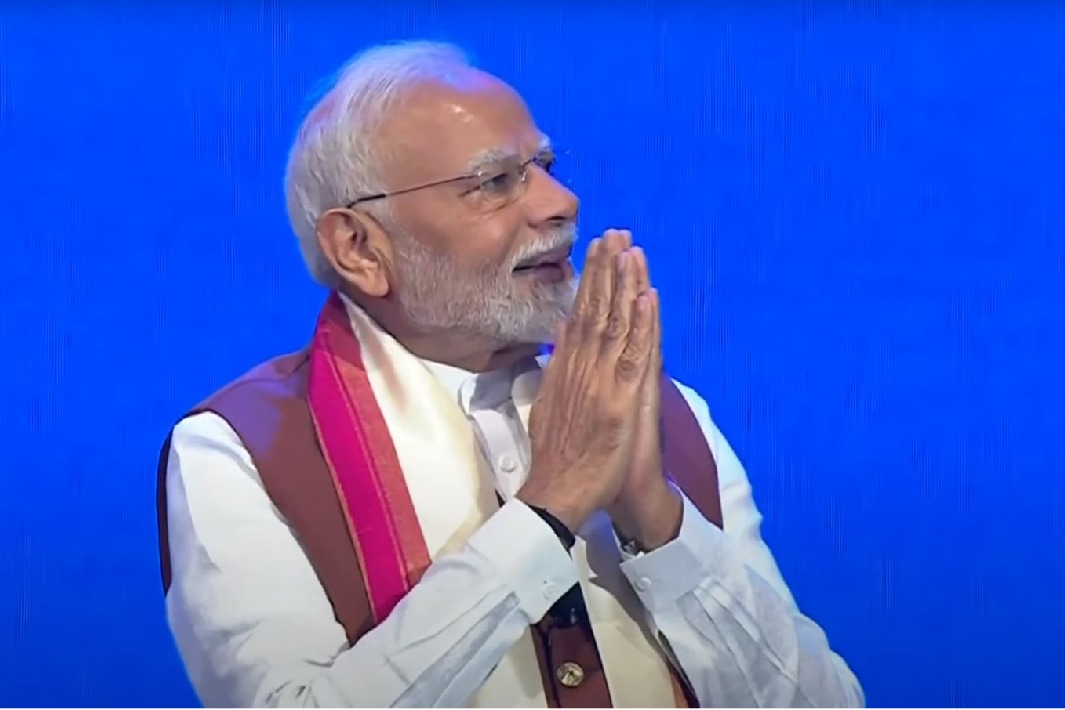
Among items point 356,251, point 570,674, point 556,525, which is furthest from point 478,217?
point 570,674

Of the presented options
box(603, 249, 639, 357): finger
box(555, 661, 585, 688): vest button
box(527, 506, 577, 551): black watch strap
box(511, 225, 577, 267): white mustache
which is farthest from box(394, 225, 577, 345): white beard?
box(555, 661, 585, 688): vest button

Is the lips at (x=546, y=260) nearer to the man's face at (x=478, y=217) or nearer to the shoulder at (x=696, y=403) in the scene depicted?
the man's face at (x=478, y=217)

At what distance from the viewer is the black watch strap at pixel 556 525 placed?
136 centimetres

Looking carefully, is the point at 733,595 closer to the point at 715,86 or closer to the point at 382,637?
the point at 382,637

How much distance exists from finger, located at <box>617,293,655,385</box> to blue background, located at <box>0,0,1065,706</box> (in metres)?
0.40

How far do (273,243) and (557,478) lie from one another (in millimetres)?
556

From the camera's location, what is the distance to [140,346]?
5.70 feet

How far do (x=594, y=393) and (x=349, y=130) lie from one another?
15.2 inches

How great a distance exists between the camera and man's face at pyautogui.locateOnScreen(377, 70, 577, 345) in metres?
1.53

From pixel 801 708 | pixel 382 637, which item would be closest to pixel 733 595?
pixel 801 708

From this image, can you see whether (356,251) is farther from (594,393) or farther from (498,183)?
(594,393)

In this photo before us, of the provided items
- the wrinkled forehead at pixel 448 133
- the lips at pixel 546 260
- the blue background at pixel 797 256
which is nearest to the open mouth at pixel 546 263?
the lips at pixel 546 260

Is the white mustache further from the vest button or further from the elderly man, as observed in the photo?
the vest button

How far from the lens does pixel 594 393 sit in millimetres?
1406
